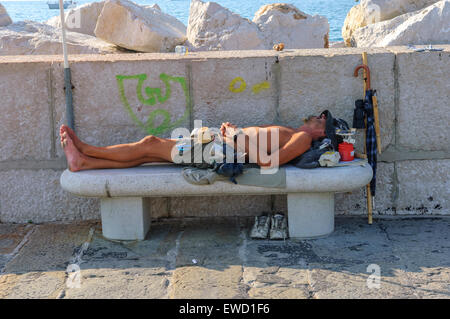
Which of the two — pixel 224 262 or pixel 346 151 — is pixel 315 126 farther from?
pixel 224 262

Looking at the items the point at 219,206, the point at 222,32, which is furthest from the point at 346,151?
the point at 222,32

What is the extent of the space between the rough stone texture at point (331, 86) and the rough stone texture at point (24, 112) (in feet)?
6.97

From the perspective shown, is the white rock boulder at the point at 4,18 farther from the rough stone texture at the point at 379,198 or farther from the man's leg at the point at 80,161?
the rough stone texture at the point at 379,198

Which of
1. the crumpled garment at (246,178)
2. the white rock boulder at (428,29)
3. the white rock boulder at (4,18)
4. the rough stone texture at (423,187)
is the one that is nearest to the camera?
the crumpled garment at (246,178)

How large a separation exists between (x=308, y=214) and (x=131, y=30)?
615 centimetres

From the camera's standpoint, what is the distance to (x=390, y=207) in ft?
18.4

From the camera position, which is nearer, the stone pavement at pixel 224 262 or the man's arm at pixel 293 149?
the stone pavement at pixel 224 262

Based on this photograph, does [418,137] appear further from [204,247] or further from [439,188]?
[204,247]

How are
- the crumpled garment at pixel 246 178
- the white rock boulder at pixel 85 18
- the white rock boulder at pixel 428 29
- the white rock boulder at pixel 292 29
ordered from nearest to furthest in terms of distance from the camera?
the crumpled garment at pixel 246 178 < the white rock boulder at pixel 428 29 < the white rock boulder at pixel 292 29 < the white rock boulder at pixel 85 18

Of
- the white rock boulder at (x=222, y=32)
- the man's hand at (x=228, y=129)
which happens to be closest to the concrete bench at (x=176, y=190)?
the man's hand at (x=228, y=129)

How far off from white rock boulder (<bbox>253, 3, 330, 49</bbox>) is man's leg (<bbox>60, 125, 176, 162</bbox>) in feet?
20.5

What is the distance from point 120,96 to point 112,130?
32 cm

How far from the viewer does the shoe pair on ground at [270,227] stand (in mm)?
5090
